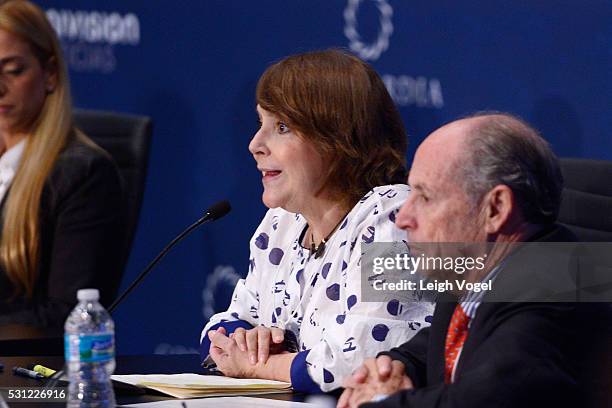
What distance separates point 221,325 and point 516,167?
3.34 ft

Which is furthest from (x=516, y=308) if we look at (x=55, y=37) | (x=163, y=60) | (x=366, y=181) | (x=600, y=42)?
(x=163, y=60)

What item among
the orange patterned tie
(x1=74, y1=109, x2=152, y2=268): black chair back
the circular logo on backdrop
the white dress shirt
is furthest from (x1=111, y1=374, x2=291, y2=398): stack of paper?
the circular logo on backdrop

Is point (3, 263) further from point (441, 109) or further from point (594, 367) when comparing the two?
point (594, 367)

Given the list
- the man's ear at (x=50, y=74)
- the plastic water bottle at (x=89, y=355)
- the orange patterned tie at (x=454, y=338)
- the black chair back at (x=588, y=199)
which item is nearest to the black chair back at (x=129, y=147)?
the man's ear at (x=50, y=74)

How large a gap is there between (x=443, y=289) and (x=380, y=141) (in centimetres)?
63

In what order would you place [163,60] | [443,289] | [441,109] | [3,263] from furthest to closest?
[163,60] → [441,109] → [3,263] → [443,289]

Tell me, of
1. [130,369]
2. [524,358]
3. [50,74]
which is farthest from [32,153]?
[524,358]

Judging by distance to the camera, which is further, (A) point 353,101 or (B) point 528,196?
(A) point 353,101

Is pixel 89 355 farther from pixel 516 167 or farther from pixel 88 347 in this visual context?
pixel 516 167

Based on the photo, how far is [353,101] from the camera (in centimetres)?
223

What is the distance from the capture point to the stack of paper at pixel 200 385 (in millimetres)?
1840

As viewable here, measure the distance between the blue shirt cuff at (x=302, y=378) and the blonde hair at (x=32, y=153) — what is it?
94 centimetres

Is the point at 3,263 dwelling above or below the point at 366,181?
below

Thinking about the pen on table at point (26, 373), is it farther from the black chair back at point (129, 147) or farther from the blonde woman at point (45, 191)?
the black chair back at point (129, 147)
